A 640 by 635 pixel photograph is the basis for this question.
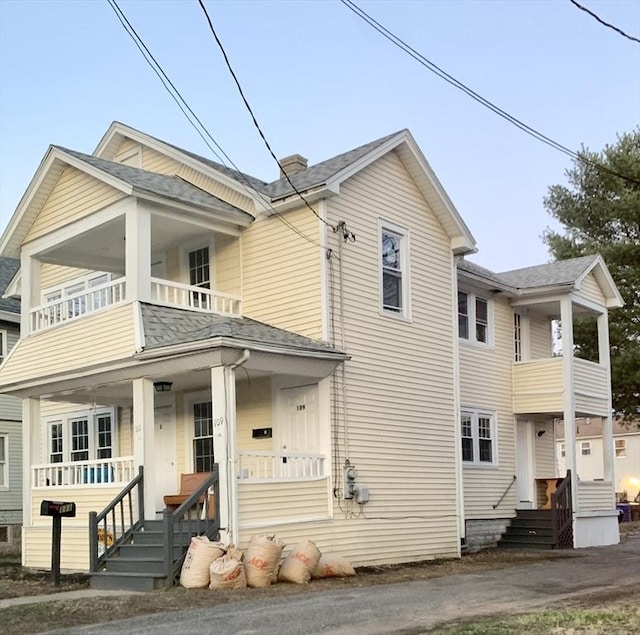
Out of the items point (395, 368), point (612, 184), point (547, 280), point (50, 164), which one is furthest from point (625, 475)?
point (50, 164)

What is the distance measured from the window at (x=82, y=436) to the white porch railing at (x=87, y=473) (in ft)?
3.57

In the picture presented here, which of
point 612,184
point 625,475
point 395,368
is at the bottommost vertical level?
point 625,475

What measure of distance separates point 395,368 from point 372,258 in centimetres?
212

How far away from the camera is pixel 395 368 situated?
17.9 meters

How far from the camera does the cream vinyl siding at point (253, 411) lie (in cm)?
1700

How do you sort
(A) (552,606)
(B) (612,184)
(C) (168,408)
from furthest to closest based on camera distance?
(B) (612,184), (C) (168,408), (A) (552,606)

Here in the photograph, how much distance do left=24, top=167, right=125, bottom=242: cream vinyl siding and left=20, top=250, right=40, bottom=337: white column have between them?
44 centimetres

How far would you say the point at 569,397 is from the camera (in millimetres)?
21359

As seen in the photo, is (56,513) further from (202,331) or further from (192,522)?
(202,331)

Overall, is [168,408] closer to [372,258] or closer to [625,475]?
[372,258]

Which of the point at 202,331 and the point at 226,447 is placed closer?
the point at 226,447

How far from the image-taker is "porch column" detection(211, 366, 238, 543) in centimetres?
1395

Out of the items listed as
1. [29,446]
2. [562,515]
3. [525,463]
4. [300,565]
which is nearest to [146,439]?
[300,565]

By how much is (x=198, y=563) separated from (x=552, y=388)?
11357 millimetres
